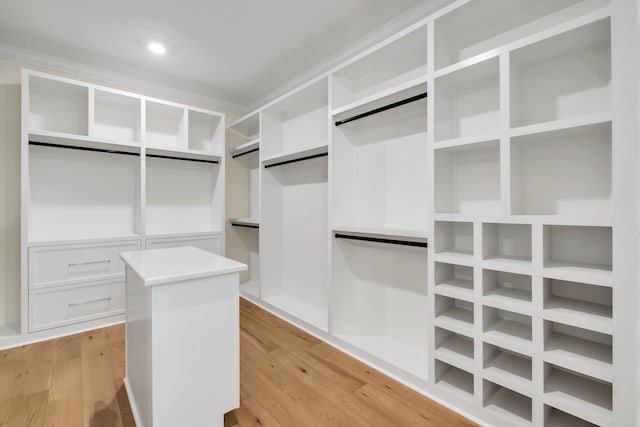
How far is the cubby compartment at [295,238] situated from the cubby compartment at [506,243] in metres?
1.48

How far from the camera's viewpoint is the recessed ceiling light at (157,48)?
97.5 inches

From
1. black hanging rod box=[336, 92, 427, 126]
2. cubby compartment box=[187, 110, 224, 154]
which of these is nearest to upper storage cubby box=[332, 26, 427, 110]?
black hanging rod box=[336, 92, 427, 126]

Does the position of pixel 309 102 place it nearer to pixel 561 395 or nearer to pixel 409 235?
pixel 409 235

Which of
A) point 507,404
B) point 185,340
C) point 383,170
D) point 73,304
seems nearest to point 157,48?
point 383,170

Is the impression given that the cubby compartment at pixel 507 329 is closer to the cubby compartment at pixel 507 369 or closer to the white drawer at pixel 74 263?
the cubby compartment at pixel 507 369

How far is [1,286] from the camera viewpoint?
2.50m

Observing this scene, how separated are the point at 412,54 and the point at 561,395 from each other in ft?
6.77

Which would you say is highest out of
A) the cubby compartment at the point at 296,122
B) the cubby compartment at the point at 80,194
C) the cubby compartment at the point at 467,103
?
the cubby compartment at the point at 296,122

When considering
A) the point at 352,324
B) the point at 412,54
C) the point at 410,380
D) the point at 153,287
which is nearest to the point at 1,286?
the point at 153,287

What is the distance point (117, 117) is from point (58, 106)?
450mm

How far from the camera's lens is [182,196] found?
11.1ft

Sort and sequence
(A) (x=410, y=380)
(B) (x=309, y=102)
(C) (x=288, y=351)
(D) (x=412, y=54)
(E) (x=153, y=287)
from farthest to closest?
(B) (x=309, y=102), (C) (x=288, y=351), (D) (x=412, y=54), (A) (x=410, y=380), (E) (x=153, y=287)

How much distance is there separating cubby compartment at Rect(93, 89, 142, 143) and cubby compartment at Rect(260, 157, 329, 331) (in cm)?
143

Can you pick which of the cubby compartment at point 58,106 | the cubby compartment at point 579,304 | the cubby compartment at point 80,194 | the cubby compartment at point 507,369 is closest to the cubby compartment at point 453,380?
the cubby compartment at point 507,369
